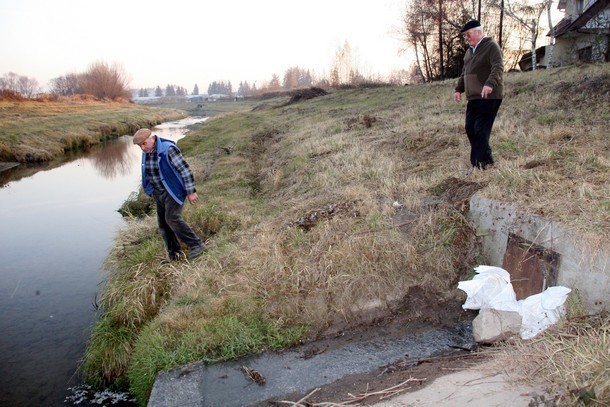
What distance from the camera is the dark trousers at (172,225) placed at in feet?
19.6

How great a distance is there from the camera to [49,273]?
8.12m

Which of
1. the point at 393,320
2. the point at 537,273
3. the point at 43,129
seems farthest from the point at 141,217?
the point at 43,129

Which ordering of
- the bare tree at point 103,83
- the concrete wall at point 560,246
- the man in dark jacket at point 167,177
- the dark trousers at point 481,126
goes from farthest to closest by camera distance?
1. the bare tree at point 103,83
2. the dark trousers at point 481,126
3. the man in dark jacket at point 167,177
4. the concrete wall at point 560,246

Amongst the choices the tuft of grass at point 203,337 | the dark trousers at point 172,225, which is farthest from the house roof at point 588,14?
the tuft of grass at point 203,337

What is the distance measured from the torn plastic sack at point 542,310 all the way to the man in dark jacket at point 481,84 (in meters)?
2.53

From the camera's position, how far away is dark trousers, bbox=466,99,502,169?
5.95m

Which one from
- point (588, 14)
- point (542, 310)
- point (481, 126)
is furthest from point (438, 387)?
point (588, 14)

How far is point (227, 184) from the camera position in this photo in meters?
10.4

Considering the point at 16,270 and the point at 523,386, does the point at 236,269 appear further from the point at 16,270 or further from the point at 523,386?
the point at 16,270

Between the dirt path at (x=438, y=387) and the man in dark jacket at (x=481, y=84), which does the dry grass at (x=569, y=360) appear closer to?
the dirt path at (x=438, y=387)

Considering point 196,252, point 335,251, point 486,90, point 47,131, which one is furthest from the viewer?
point 47,131

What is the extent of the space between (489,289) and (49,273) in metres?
7.55

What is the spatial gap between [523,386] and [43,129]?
2688cm

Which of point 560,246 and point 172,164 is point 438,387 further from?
point 172,164
